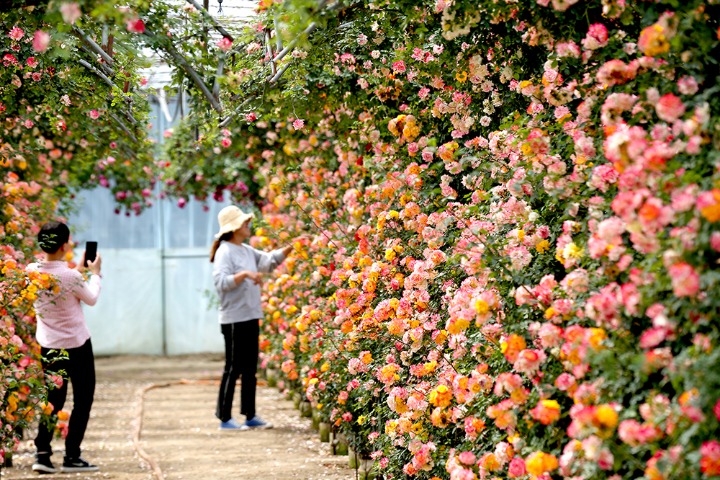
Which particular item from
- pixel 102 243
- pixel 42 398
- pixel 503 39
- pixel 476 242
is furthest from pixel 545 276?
pixel 102 243

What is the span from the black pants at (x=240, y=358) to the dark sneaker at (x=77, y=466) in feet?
3.76

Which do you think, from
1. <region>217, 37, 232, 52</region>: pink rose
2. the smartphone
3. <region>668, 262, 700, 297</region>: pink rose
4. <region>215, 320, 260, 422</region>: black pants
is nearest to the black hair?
the smartphone

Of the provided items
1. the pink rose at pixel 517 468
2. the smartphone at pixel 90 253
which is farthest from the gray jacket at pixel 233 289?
the pink rose at pixel 517 468

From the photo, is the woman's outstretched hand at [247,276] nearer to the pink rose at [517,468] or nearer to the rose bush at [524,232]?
the rose bush at [524,232]

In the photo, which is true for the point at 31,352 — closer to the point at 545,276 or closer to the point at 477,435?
the point at 477,435

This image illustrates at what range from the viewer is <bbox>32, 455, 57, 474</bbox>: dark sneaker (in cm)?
499

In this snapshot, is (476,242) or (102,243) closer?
(476,242)

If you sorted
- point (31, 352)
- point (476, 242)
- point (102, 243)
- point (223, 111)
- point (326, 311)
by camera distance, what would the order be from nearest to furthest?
1. point (476, 242)
2. point (223, 111)
3. point (326, 311)
4. point (31, 352)
5. point (102, 243)

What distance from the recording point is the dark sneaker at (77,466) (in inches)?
199

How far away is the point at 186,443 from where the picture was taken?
592 centimetres

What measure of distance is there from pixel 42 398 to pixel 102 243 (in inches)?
305

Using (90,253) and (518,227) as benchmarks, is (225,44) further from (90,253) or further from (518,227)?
(518,227)

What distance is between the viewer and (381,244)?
445 centimetres

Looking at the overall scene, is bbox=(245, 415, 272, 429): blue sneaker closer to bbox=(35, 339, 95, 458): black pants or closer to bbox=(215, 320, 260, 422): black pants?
bbox=(215, 320, 260, 422): black pants
